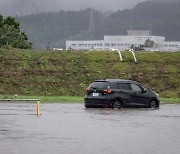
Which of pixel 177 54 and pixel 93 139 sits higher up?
pixel 177 54

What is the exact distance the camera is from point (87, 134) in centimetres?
1930

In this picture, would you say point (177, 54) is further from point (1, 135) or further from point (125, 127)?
point (1, 135)

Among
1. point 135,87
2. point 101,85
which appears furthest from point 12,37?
point 101,85

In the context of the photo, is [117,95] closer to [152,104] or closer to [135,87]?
[135,87]

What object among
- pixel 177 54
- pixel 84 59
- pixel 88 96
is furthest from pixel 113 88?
pixel 177 54

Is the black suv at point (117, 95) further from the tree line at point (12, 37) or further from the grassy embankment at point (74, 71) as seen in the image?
the tree line at point (12, 37)

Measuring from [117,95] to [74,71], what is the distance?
22.0m

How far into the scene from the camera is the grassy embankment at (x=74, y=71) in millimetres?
50344

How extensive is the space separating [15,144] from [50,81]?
35328 mm

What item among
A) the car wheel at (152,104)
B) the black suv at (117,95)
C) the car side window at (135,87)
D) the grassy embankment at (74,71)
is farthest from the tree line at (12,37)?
the black suv at (117,95)

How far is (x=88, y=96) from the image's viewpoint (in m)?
33.1

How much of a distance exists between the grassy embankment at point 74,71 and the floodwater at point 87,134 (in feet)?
73.1

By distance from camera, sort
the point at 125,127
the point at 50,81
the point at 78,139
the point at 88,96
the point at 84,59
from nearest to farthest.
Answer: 1. the point at 78,139
2. the point at 125,127
3. the point at 88,96
4. the point at 50,81
5. the point at 84,59

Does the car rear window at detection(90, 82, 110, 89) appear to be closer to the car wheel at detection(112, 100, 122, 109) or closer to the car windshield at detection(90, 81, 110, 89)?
the car windshield at detection(90, 81, 110, 89)
